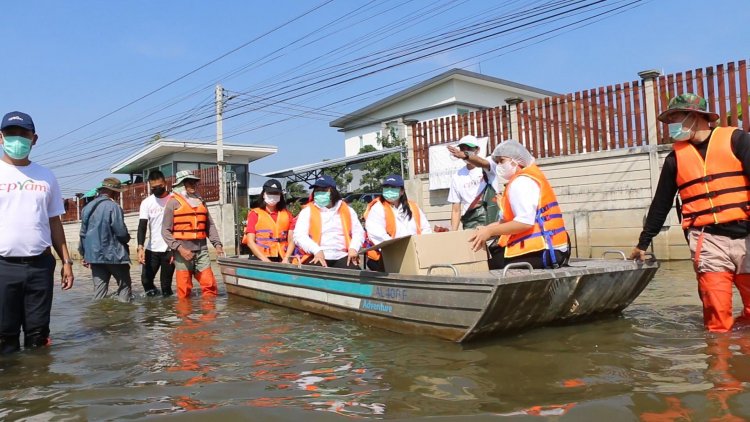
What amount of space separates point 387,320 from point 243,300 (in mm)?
3616

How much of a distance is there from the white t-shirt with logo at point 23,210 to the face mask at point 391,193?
10.9 ft

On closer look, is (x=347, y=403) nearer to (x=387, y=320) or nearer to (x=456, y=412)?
(x=456, y=412)

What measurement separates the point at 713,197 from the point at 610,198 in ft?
26.5

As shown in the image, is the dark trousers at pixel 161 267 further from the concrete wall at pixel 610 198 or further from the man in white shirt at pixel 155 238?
the concrete wall at pixel 610 198

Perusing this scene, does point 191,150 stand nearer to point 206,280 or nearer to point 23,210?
point 206,280

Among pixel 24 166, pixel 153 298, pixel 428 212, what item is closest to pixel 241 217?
pixel 428 212

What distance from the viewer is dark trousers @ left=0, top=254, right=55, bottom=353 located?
4.49 meters

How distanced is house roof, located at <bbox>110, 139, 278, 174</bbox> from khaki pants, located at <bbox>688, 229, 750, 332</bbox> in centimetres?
2298

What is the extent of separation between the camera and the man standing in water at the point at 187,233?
311 inches

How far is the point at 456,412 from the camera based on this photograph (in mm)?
3137

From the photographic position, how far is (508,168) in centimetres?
495

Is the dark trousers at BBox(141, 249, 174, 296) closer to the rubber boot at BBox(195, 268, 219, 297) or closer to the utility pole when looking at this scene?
the rubber boot at BBox(195, 268, 219, 297)

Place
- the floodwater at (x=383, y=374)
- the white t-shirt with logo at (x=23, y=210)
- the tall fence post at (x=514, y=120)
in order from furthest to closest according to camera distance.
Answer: the tall fence post at (x=514, y=120) < the white t-shirt with logo at (x=23, y=210) < the floodwater at (x=383, y=374)

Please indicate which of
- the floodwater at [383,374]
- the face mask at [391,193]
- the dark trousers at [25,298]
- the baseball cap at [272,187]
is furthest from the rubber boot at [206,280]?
the dark trousers at [25,298]
